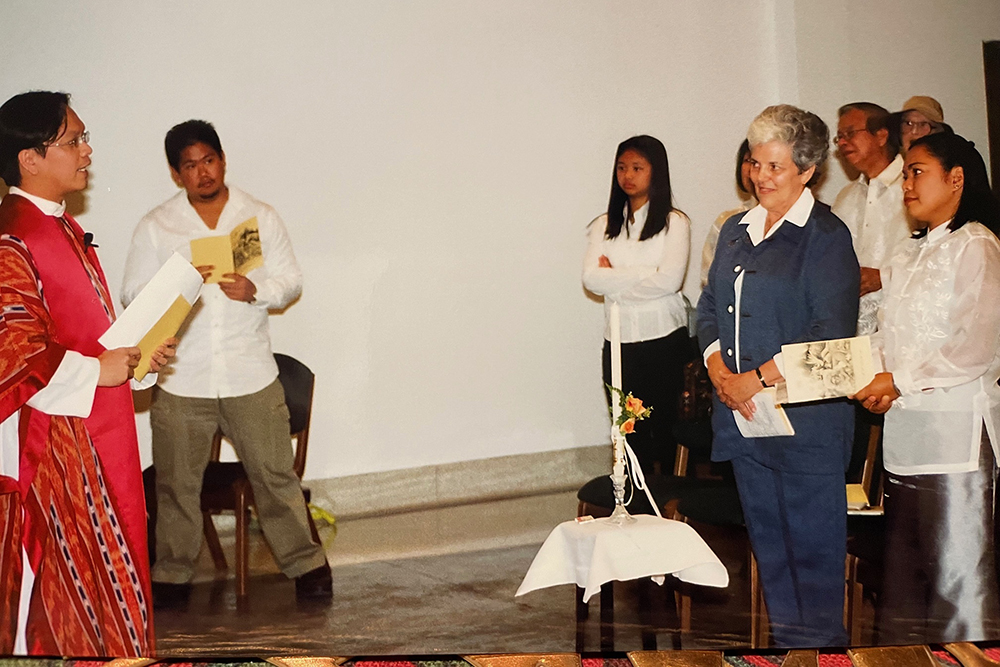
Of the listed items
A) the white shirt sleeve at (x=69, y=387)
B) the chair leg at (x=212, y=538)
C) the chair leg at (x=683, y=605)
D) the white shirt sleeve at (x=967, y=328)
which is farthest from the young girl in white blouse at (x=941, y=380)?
the white shirt sleeve at (x=69, y=387)

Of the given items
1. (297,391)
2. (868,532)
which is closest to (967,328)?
(868,532)

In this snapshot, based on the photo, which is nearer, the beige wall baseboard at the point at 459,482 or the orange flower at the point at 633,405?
the orange flower at the point at 633,405

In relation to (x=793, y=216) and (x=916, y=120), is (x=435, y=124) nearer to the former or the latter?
(x=793, y=216)

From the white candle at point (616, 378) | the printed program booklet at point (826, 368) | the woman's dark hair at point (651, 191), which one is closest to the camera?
the white candle at point (616, 378)

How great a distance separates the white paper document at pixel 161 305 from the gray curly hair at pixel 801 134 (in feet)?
5.02

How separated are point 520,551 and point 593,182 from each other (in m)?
1.00

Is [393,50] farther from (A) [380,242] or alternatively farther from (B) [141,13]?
(B) [141,13]

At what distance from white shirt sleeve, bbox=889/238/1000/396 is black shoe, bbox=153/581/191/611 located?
76.5 inches

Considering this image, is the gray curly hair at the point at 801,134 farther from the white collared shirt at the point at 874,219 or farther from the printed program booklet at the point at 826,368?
the printed program booklet at the point at 826,368

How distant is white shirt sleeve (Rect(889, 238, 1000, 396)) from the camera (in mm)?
2504

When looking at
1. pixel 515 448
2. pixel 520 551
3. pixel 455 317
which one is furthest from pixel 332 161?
pixel 520 551

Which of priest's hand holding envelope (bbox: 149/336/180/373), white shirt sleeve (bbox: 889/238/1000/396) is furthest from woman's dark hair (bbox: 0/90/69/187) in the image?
white shirt sleeve (bbox: 889/238/1000/396)

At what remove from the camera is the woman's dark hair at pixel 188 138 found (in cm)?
257

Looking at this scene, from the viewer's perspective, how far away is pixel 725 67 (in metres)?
2.60
